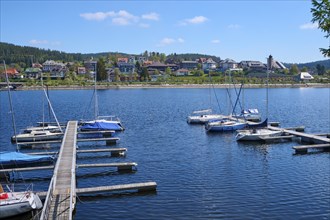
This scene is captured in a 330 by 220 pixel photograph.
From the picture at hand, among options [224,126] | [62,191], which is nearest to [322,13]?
[62,191]

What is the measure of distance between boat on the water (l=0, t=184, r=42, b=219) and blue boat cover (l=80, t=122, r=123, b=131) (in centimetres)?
3193

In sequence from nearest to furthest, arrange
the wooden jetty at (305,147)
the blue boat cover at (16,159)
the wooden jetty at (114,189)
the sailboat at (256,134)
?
the wooden jetty at (114,189)
the blue boat cover at (16,159)
the wooden jetty at (305,147)
the sailboat at (256,134)

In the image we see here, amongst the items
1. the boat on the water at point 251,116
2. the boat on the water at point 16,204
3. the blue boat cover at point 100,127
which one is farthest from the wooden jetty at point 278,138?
the boat on the water at point 16,204

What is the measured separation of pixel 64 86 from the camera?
643 ft

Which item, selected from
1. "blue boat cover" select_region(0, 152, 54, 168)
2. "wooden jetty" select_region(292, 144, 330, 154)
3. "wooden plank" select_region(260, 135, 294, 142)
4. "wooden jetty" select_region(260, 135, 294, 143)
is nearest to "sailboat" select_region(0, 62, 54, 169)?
"blue boat cover" select_region(0, 152, 54, 168)

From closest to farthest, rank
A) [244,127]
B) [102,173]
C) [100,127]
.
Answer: [102,173] < [100,127] < [244,127]

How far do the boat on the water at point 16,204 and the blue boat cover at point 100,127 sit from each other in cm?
3193

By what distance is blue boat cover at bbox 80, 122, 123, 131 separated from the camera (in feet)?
180

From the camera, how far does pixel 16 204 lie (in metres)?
22.2

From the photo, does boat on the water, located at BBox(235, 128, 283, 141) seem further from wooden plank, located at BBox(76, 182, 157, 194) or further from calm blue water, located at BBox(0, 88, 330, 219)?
wooden plank, located at BBox(76, 182, 157, 194)

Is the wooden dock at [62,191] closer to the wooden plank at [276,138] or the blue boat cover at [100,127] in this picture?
the blue boat cover at [100,127]

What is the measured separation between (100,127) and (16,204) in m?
33.7

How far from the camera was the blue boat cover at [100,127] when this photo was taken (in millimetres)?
55000

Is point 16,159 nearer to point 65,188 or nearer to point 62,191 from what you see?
point 65,188
